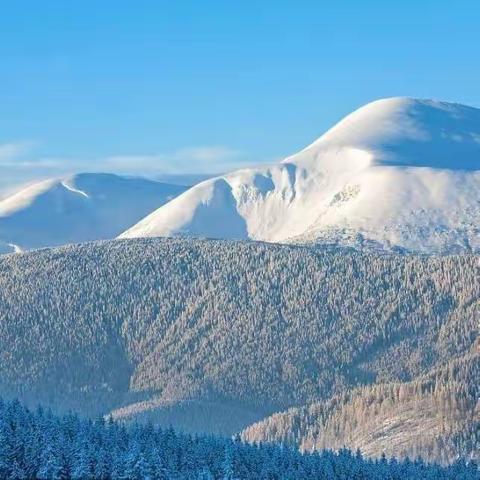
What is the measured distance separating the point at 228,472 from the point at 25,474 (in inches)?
1242

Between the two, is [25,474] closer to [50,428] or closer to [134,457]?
[134,457]

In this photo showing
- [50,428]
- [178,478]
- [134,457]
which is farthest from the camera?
[50,428]

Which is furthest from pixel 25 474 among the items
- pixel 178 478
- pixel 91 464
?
pixel 178 478

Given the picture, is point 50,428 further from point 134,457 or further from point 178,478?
point 134,457

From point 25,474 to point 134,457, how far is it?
11742 mm

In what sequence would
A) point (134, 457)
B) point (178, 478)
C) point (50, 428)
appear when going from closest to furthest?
point (134, 457), point (178, 478), point (50, 428)

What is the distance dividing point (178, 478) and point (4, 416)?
2471 cm

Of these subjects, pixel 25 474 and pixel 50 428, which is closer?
pixel 25 474

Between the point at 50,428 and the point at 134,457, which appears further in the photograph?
the point at 50,428

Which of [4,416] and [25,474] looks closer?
[25,474]

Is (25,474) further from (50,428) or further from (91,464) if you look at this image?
(50,428)

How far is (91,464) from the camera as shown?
170 m

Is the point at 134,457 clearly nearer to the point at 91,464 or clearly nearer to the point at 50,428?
the point at 91,464

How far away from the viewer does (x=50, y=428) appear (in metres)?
198
